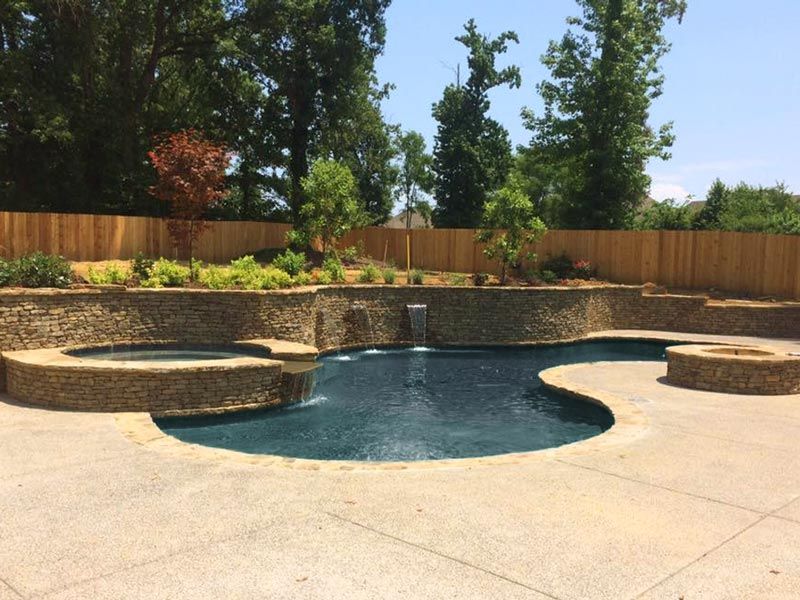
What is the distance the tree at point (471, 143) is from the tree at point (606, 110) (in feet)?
22.1

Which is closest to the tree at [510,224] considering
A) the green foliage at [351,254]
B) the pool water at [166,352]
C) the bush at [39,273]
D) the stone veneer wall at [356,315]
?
the stone veneer wall at [356,315]

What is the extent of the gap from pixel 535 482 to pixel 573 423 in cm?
424

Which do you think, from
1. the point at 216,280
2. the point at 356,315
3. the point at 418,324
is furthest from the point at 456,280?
the point at 216,280

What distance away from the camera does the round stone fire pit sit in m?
11.4

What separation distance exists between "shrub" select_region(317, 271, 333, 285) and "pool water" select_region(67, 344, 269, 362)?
237 inches

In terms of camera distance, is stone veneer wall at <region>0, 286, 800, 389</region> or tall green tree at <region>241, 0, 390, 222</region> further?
tall green tree at <region>241, 0, 390, 222</region>

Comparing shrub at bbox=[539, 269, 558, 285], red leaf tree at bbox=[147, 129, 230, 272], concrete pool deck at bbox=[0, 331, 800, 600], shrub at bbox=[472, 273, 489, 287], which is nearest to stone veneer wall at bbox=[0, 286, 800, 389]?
shrub at bbox=[472, 273, 489, 287]

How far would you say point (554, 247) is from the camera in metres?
25.8

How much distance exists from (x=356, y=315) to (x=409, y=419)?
8.11 meters

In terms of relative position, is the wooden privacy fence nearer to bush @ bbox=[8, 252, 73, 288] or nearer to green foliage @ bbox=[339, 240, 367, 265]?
green foliage @ bbox=[339, 240, 367, 265]

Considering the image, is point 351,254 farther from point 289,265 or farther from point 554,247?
point 554,247

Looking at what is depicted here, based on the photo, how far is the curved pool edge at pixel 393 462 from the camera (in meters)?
6.84

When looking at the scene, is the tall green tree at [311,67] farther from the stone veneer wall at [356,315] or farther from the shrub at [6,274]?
the shrub at [6,274]

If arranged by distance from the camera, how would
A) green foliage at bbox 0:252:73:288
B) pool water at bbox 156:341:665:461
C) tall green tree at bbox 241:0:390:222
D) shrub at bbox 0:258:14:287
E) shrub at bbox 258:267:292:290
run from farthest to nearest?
tall green tree at bbox 241:0:390:222 < shrub at bbox 258:267:292:290 < green foliage at bbox 0:252:73:288 < shrub at bbox 0:258:14:287 < pool water at bbox 156:341:665:461
